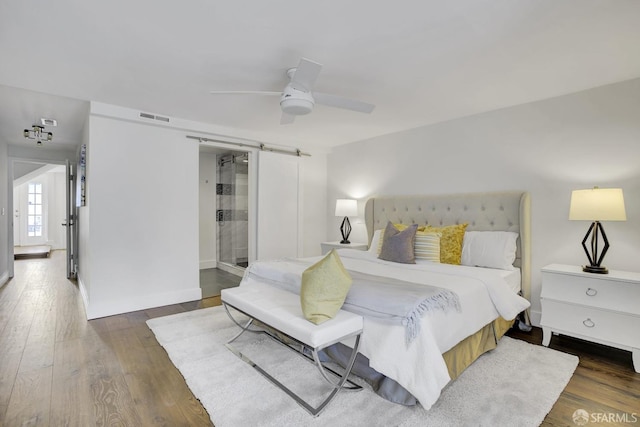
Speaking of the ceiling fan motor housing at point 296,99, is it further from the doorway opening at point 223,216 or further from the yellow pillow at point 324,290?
the doorway opening at point 223,216

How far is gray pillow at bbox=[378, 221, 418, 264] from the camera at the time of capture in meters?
3.33

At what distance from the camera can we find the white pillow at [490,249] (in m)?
3.18

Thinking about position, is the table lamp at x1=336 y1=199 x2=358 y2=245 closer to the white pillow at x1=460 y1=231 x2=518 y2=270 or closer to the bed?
the bed

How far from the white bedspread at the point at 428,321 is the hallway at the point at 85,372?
1100 millimetres

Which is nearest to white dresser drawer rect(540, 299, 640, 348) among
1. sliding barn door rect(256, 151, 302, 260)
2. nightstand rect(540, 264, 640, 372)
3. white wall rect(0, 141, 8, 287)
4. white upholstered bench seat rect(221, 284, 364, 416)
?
nightstand rect(540, 264, 640, 372)

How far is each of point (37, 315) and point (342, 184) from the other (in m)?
4.44

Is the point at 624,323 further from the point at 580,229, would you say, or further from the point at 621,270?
the point at 580,229

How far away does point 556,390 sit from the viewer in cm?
212

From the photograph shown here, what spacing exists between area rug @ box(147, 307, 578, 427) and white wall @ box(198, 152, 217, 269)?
11.8ft

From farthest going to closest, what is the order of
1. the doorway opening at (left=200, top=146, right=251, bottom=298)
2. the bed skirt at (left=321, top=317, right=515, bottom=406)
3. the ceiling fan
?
1. the doorway opening at (left=200, top=146, right=251, bottom=298)
2. the ceiling fan
3. the bed skirt at (left=321, top=317, right=515, bottom=406)

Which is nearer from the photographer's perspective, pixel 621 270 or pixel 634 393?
pixel 634 393

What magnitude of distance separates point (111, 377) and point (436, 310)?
2.35m

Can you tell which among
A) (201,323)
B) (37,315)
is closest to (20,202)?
(37,315)

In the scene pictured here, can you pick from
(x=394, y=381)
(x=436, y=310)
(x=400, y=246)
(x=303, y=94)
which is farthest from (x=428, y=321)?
(x=303, y=94)
